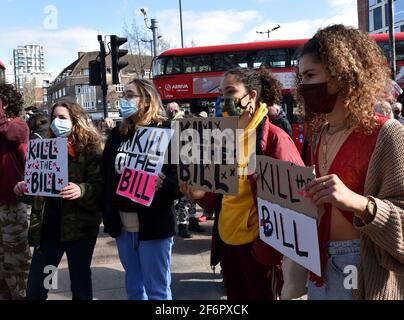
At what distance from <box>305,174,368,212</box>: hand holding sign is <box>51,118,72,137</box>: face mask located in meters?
2.37

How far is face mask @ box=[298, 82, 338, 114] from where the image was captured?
1832 millimetres

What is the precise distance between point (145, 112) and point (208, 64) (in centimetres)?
1541

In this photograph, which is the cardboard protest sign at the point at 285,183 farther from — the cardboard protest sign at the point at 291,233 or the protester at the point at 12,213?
the protester at the point at 12,213

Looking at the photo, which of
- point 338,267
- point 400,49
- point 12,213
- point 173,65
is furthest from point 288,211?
point 400,49

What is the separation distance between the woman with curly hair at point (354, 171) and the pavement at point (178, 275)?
2.63 metres

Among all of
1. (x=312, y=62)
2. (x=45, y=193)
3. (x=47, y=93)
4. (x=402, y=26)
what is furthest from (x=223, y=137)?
(x=47, y=93)

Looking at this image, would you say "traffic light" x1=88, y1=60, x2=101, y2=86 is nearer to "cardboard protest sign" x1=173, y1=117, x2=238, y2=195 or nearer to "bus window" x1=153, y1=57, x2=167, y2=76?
"cardboard protest sign" x1=173, y1=117, x2=238, y2=195

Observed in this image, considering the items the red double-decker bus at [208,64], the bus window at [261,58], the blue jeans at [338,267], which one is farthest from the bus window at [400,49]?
the blue jeans at [338,267]

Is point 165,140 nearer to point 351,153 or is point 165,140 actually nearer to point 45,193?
point 45,193

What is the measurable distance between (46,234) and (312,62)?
7.79 feet

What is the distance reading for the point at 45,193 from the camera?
327 centimetres

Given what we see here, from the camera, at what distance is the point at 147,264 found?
3.16 metres
